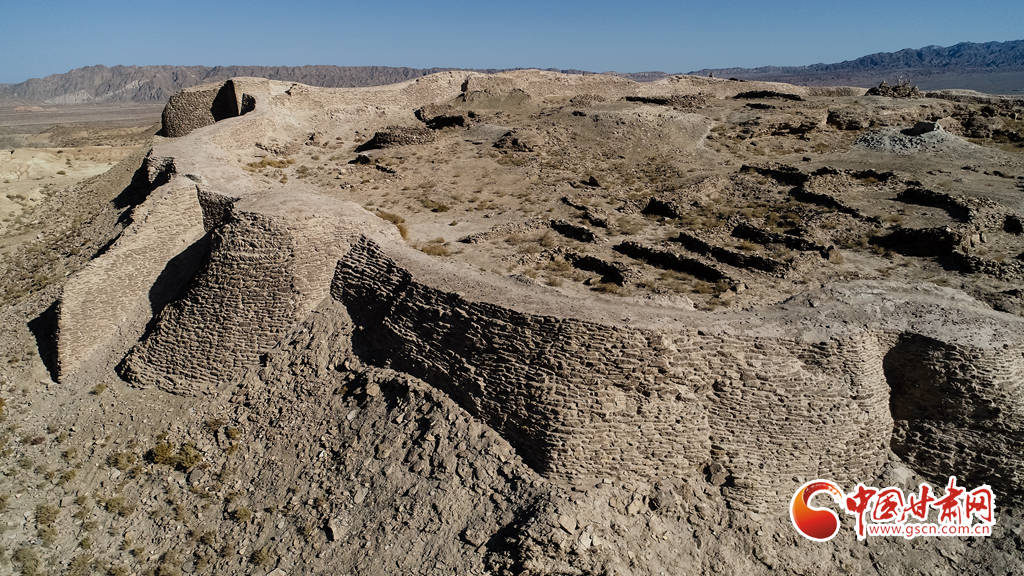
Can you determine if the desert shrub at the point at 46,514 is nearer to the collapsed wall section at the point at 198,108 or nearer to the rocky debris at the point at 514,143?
the rocky debris at the point at 514,143

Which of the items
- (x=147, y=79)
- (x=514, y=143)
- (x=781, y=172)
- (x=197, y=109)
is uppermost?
(x=147, y=79)

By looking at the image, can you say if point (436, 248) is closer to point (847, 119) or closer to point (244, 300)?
point (244, 300)

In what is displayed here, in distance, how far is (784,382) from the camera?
7.96 metres

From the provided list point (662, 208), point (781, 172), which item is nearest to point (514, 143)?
point (662, 208)

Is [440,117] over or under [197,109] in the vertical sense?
under

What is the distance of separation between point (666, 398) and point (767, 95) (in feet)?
91.4

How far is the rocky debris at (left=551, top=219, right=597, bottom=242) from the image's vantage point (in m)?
13.6

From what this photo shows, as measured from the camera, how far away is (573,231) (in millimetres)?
13922

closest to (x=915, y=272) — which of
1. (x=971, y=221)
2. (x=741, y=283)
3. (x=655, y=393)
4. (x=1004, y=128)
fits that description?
(x=971, y=221)

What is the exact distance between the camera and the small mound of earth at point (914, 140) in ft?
63.9

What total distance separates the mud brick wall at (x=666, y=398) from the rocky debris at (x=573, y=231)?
19.4 feet

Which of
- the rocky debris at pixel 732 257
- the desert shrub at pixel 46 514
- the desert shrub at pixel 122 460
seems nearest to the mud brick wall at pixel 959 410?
the rocky debris at pixel 732 257

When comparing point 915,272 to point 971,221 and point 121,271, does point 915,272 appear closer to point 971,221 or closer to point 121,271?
point 971,221

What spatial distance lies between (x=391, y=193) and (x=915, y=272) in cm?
1401
